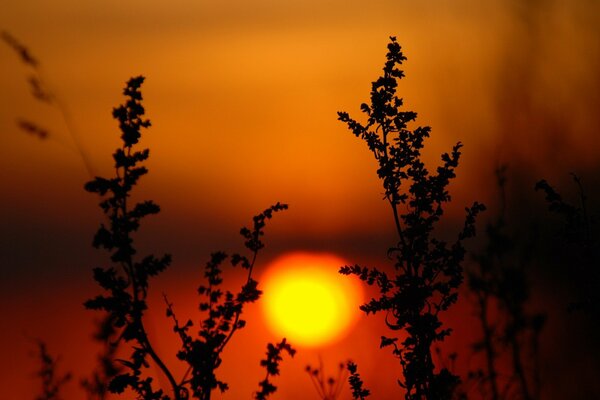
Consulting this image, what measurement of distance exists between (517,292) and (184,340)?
11.4ft

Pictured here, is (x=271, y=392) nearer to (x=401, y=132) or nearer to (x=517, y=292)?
(x=517, y=292)

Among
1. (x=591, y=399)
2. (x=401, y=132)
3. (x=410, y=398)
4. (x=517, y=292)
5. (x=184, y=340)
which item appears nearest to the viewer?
(x=517, y=292)

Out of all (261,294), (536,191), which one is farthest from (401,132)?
(261,294)

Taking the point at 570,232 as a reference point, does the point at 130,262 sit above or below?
below

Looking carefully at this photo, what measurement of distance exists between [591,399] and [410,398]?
2.62 m

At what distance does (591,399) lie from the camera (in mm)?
8250

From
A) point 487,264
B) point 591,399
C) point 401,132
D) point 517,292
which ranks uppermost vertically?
point 401,132

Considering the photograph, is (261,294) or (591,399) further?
(261,294)

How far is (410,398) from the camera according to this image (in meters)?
10.4

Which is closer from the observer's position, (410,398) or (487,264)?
(487,264)

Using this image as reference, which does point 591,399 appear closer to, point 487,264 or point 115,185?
point 487,264

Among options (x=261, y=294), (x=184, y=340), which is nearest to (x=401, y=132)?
(x=261, y=294)

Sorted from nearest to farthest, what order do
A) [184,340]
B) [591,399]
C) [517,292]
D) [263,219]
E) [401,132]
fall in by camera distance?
[517,292] < [591,399] < [184,340] < [263,219] < [401,132]

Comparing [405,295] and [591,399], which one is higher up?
[405,295]
